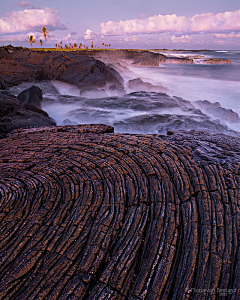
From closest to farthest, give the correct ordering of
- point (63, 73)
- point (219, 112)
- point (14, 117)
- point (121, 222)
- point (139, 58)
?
point (121, 222) < point (14, 117) < point (219, 112) < point (63, 73) < point (139, 58)

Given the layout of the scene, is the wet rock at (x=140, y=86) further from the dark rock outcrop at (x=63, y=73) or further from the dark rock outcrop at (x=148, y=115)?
the dark rock outcrop at (x=148, y=115)

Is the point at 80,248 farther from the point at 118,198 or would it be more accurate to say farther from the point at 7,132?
the point at 7,132

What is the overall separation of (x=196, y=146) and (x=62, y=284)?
11.2 feet

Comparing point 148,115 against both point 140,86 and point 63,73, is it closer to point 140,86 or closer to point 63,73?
point 140,86

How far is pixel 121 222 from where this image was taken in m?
2.52

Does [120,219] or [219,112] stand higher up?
[219,112]

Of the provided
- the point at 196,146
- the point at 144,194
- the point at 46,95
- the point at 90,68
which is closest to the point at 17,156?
the point at 144,194

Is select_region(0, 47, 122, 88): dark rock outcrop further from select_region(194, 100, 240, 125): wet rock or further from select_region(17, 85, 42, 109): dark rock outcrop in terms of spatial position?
select_region(194, 100, 240, 125): wet rock

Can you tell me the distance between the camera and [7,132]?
5.89 meters

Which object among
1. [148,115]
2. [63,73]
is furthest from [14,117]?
[63,73]

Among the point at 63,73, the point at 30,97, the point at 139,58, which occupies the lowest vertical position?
the point at 30,97

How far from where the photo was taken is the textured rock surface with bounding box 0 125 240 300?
196cm

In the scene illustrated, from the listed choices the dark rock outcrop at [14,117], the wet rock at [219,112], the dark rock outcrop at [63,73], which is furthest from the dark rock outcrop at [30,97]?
the wet rock at [219,112]

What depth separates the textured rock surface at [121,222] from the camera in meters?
1.96
